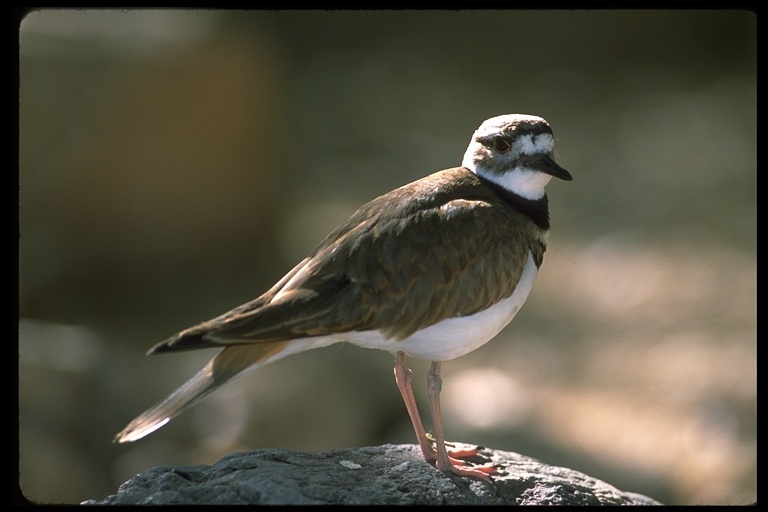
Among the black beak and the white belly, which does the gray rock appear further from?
the black beak

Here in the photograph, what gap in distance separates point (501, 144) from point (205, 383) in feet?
7.00

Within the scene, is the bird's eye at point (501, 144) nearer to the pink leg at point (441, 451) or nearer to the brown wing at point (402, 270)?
the brown wing at point (402, 270)

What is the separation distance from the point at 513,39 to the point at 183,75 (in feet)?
23.1

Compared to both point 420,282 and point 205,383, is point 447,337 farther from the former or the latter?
point 205,383

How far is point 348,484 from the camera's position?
472 centimetres

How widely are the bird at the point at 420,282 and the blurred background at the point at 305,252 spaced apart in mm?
3727

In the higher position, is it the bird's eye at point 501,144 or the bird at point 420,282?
the bird's eye at point 501,144

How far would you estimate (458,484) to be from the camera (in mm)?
4906

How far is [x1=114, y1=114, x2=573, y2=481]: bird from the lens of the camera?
446 centimetres

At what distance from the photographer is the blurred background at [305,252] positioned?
8.64 metres

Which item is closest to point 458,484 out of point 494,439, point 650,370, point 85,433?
point 494,439

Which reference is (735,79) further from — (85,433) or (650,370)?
(85,433)

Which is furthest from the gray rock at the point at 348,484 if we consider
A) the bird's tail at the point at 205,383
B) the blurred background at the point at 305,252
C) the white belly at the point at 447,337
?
the blurred background at the point at 305,252

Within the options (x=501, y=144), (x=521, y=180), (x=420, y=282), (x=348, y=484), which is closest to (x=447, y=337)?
(x=420, y=282)
